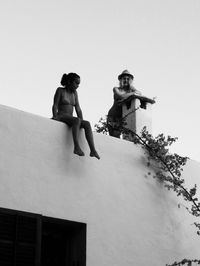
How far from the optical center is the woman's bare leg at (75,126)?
9.00 meters

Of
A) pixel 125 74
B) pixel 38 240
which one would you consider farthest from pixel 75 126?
pixel 125 74

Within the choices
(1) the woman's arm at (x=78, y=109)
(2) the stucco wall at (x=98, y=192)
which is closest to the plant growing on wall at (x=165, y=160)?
(2) the stucco wall at (x=98, y=192)

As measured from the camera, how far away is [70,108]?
9.52 metres

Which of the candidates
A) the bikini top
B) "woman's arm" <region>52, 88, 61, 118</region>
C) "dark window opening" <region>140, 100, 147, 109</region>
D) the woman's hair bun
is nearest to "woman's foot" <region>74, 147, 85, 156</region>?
"woman's arm" <region>52, 88, 61, 118</region>

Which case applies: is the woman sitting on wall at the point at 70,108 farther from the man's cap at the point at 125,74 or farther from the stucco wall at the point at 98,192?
the man's cap at the point at 125,74

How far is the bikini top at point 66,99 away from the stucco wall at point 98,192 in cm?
43

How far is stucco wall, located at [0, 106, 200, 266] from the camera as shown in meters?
8.62

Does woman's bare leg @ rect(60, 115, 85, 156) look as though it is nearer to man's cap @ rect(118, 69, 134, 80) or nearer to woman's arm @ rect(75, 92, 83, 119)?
woman's arm @ rect(75, 92, 83, 119)

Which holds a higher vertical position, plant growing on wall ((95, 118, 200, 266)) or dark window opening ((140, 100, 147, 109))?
dark window opening ((140, 100, 147, 109))

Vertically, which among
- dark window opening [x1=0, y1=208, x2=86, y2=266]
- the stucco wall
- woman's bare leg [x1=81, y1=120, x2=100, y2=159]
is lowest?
dark window opening [x1=0, y1=208, x2=86, y2=266]

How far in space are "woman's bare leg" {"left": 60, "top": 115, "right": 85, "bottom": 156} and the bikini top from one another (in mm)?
255

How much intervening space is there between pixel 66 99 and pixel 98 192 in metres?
1.31

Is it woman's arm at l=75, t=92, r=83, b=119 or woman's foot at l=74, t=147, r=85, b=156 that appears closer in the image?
woman's foot at l=74, t=147, r=85, b=156

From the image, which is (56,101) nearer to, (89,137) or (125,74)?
(89,137)
